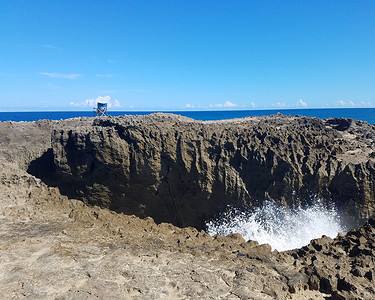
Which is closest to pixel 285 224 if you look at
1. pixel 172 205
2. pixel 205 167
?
pixel 205 167

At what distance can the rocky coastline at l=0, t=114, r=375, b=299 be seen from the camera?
5.69 meters

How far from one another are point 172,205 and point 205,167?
2999 mm

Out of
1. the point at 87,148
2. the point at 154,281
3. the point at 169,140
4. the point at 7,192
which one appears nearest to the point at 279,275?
the point at 154,281

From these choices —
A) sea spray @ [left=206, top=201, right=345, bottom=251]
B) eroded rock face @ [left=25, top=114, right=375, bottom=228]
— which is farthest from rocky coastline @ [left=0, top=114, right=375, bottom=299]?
sea spray @ [left=206, top=201, right=345, bottom=251]

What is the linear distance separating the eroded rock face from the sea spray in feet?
1.34

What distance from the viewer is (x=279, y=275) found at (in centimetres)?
595

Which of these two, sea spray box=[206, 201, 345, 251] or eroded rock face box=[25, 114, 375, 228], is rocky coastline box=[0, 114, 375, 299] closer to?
eroded rock face box=[25, 114, 375, 228]

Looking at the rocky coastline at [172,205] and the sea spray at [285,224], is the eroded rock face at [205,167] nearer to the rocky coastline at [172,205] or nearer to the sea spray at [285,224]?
the rocky coastline at [172,205]

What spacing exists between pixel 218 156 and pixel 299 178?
3.79 metres

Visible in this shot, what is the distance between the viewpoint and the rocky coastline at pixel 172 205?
18.7 feet

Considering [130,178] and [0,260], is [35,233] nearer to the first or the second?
[0,260]

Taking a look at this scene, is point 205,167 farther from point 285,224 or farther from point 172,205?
point 285,224

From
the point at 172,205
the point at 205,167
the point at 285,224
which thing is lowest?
the point at 172,205

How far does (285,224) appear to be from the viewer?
424 inches
